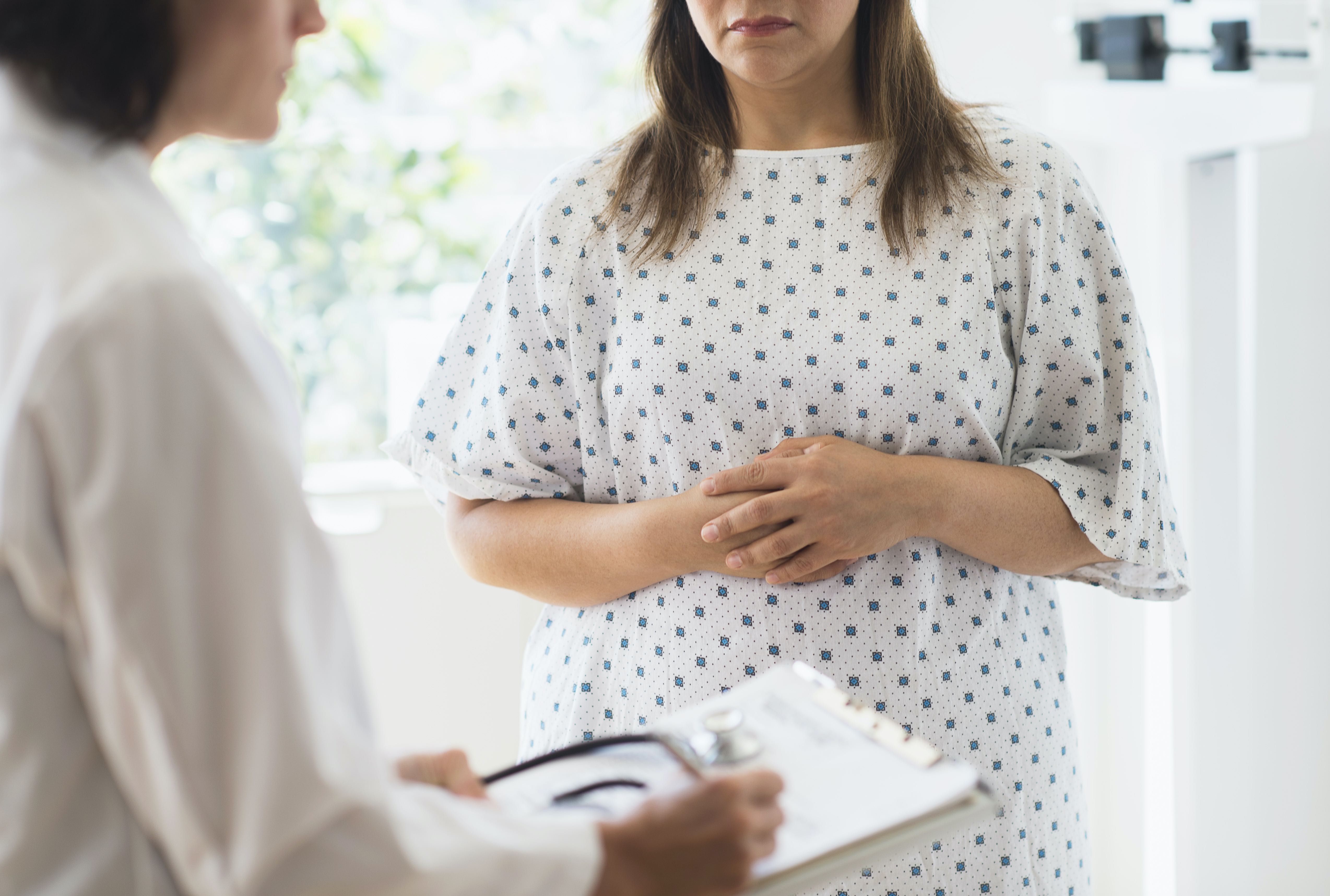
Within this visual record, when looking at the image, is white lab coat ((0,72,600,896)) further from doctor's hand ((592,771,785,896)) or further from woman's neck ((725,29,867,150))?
woman's neck ((725,29,867,150))

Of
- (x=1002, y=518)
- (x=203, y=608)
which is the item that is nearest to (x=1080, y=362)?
(x=1002, y=518)

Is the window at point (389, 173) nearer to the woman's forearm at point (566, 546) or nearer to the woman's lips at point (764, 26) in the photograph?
the woman's forearm at point (566, 546)

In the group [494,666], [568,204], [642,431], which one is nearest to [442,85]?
[494,666]

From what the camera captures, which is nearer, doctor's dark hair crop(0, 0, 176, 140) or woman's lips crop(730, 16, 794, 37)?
doctor's dark hair crop(0, 0, 176, 140)

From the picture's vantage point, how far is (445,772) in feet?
2.47

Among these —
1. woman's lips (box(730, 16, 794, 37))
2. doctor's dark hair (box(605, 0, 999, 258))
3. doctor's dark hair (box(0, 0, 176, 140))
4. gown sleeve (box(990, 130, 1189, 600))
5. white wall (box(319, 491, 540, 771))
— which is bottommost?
white wall (box(319, 491, 540, 771))

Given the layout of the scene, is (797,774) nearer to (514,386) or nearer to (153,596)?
(153,596)

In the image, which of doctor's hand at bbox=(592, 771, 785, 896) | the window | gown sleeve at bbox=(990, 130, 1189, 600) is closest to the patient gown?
gown sleeve at bbox=(990, 130, 1189, 600)

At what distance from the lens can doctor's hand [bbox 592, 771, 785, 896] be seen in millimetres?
608

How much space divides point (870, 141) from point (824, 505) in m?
0.43

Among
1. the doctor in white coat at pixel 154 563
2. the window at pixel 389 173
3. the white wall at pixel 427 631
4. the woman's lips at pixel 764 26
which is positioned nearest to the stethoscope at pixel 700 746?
the doctor in white coat at pixel 154 563

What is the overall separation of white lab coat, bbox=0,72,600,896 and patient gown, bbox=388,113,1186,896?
0.61 m

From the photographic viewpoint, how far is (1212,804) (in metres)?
1.70

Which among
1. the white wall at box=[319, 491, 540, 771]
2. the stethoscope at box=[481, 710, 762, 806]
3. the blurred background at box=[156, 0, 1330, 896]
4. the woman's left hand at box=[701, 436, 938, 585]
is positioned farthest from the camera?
the white wall at box=[319, 491, 540, 771]
